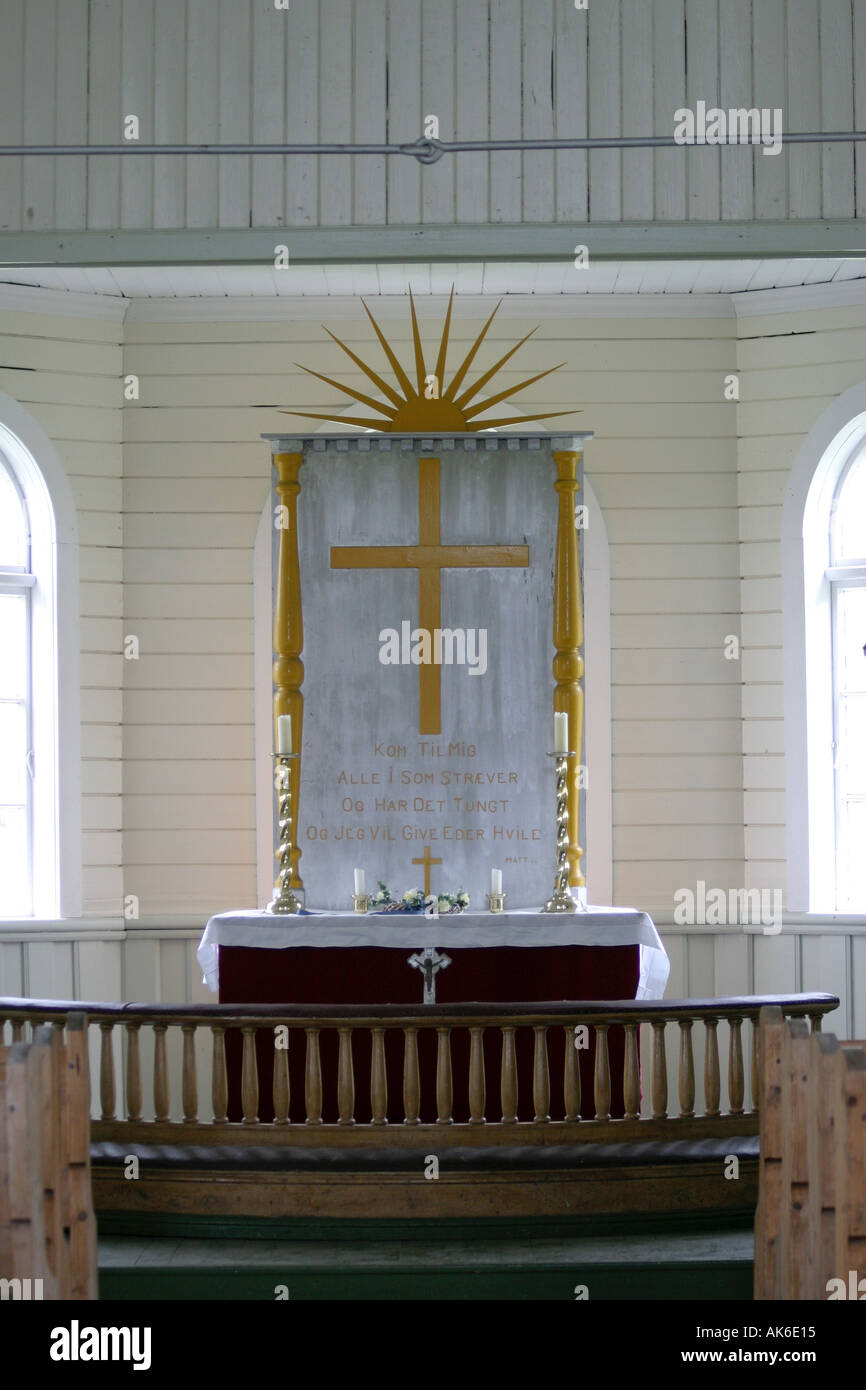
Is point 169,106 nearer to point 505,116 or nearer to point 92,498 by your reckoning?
point 505,116

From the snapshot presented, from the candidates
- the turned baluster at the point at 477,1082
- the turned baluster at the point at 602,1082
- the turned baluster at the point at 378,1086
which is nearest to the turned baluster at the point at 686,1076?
the turned baluster at the point at 602,1082

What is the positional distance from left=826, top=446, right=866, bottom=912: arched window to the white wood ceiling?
1.05m

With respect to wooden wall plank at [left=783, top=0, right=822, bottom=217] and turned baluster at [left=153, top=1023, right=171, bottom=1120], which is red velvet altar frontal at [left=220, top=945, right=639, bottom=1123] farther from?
wooden wall plank at [left=783, top=0, right=822, bottom=217]

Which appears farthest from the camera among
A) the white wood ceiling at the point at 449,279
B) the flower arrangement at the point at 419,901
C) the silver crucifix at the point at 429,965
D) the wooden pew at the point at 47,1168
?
the white wood ceiling at the point at 449,279

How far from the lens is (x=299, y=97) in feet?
21.2

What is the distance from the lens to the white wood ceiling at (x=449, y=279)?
7586 millimetres

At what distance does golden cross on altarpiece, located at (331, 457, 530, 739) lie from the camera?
668 cm

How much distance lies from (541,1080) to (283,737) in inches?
83.9

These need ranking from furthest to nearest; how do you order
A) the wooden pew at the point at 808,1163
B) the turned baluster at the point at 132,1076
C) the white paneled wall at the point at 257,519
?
the white paneled wall at the point at 257,519
the turned baluster at the point at 132,1076
the wooden pew at the point at 808,1163

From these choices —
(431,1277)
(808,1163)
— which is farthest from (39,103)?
(808,1163)

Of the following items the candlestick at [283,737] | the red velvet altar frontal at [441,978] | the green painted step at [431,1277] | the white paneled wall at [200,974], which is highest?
the candlestick at [283,737]

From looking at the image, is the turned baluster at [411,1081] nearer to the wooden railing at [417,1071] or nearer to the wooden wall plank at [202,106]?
the wooden railing at [417,1071]

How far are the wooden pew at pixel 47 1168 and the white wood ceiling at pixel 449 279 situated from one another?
4708 mm

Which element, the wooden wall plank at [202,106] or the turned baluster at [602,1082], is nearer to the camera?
the turned baluster at [602,1082]
